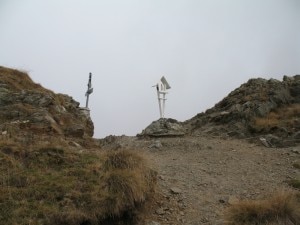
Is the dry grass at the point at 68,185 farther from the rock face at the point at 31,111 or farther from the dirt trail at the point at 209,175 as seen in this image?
the rock face at the point at 31,111

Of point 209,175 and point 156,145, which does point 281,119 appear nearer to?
point 156,145

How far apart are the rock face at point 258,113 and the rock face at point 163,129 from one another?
1427 mm

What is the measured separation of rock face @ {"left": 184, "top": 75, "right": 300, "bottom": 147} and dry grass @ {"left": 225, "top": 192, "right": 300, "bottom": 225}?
1089cm

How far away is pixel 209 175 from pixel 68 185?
22.0 feet

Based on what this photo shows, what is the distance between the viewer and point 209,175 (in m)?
14.7

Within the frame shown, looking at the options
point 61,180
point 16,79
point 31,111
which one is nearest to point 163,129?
point 16,79

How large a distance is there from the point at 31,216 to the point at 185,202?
16.3 ft

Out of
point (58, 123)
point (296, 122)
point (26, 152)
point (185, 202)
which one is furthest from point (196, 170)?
point (296, 122)

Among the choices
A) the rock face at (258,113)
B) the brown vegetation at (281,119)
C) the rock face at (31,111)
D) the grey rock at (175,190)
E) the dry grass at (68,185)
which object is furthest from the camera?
the brown vegetation at (281,119)

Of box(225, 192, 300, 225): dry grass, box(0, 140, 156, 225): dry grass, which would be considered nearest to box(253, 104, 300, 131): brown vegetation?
box(225, 192, 300, 225): dry grass

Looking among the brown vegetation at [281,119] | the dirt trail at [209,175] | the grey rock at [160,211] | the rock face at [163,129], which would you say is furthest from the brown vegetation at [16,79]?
the brown vegetation at [281,119]

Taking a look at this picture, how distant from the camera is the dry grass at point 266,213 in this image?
9762mm

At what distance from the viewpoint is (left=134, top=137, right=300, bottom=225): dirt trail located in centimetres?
1116

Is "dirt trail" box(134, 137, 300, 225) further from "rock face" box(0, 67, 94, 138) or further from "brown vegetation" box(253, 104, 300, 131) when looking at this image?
"rock face" box(0, 67, 94, 138)
